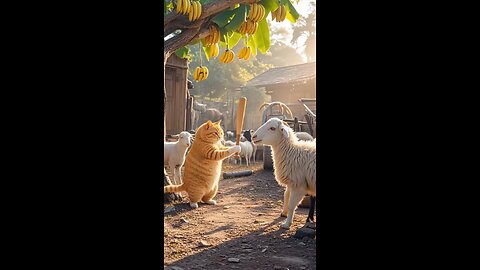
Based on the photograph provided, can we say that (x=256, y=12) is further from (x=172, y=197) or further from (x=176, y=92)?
(x=176, y=92)

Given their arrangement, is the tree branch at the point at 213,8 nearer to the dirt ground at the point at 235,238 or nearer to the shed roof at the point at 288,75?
the dirt ground at the point at 235,238

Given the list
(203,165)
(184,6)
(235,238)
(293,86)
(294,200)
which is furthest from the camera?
(293,86)

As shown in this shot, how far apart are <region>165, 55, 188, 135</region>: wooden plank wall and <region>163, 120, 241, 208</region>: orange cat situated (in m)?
2.18

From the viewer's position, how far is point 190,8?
80.6 inches

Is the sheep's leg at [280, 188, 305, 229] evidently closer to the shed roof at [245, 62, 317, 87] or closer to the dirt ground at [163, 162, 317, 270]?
the dirt ground at [163, 162, 317, 270]

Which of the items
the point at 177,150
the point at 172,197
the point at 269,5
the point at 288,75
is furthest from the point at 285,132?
the point at 288,75

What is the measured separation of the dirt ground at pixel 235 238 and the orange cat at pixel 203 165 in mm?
205

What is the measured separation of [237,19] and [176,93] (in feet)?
14.1

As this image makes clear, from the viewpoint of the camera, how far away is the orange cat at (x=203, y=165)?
3992 mm
